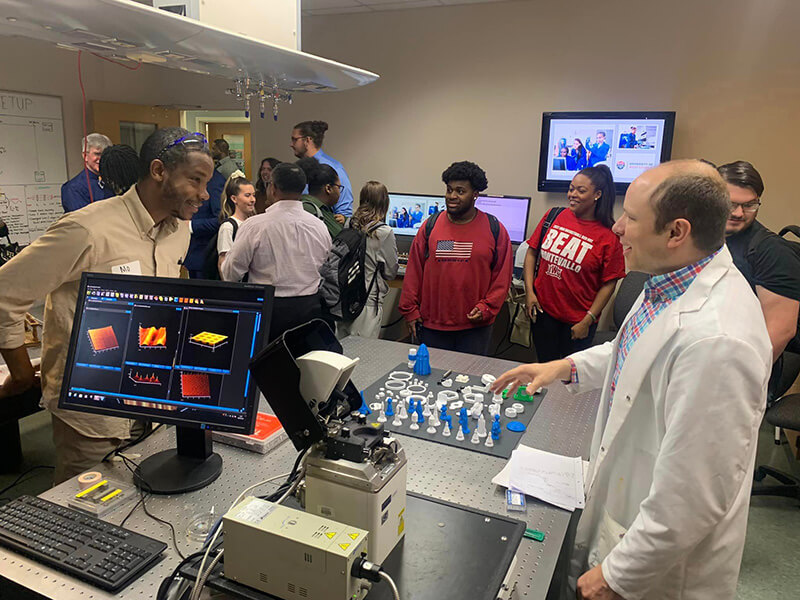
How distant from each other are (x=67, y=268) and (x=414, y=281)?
1.85 m

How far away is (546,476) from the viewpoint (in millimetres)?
1416

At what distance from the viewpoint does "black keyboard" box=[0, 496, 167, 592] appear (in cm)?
102

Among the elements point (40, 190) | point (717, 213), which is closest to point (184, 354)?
point (717, 213)

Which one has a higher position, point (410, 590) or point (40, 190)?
point (40, 190)

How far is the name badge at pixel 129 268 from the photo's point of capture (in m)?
1.55

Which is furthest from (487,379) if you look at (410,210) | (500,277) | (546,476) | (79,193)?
(79,193)

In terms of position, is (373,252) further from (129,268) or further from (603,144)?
(603,144)

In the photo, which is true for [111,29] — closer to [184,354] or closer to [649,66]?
[184,354]

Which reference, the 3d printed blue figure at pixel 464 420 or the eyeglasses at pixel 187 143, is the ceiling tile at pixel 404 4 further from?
the 3d printed blue figure at pixel 464 420

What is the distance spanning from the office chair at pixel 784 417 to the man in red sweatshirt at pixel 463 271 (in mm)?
1374

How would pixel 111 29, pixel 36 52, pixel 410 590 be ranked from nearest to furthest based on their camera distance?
pixel 410 590 < pixel 111 29 < pixel 36 52

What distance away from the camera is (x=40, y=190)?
5.59 m

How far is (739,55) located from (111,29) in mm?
4088

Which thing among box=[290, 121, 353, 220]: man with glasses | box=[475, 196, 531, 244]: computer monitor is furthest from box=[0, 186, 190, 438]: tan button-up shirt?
box=[475, 196, 531, 244]: computer monitor
